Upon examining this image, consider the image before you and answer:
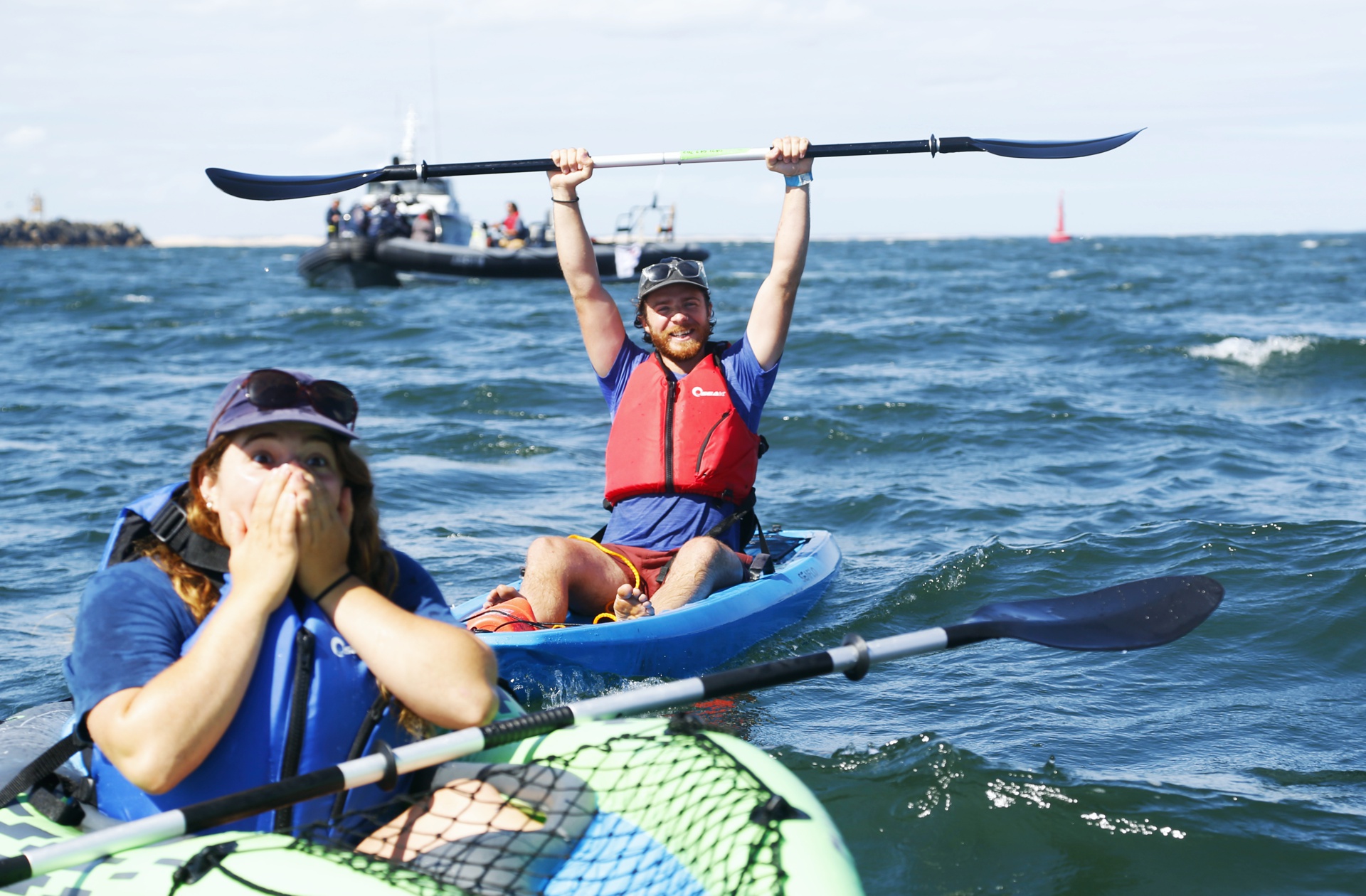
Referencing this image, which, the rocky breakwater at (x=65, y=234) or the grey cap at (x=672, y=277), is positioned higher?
the rocky breakwater at (x=65, y=234)

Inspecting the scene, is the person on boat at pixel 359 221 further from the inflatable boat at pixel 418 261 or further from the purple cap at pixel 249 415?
the purple cap at pixel 249 415

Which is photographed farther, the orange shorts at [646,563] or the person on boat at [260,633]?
the orange shorts at [646,563]

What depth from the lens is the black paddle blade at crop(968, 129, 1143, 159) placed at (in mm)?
4910

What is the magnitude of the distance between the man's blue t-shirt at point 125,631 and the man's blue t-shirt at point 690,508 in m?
2.44

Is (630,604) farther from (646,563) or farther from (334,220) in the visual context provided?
(334,220)

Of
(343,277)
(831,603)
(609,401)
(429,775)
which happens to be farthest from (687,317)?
(343,277)

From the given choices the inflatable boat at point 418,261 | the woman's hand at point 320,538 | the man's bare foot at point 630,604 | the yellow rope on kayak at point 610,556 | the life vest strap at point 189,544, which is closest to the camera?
the woman's hand at point 320,538

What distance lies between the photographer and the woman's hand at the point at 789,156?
174 inches

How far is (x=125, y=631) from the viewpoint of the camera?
6.61 ft

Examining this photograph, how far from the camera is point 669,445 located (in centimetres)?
444

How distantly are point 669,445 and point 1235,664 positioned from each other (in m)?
2.21

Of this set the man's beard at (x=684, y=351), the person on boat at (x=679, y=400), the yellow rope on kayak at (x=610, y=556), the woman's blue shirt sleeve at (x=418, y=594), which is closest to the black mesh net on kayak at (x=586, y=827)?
the woman's blue shirt sleeve at (x=418, y=594)

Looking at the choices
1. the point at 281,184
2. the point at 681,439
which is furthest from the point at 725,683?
the point at 281,184

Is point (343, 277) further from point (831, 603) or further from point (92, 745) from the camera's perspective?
point (92, 745)
